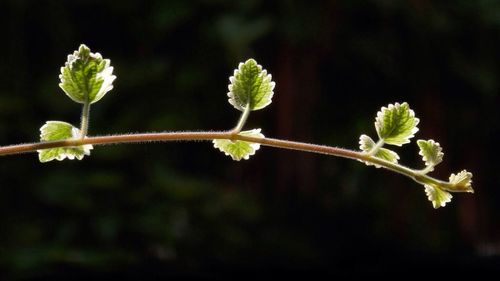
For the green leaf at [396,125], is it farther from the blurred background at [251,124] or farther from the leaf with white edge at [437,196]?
the blurred background at [251,124]

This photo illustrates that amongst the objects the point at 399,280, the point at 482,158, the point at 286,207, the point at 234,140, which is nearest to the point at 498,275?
the point at 399,280

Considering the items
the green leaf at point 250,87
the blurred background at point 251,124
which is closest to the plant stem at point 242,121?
the green leaf at point 250,87

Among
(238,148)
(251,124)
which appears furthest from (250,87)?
(251,124)

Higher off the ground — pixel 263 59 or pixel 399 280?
pixel 263 59

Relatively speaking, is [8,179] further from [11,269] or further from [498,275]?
[498,275]

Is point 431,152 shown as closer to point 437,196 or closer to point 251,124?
point 437,196
